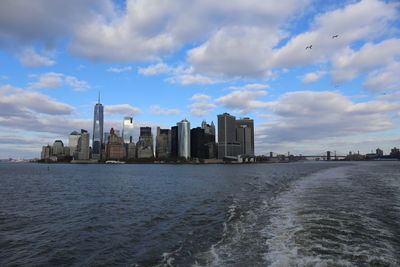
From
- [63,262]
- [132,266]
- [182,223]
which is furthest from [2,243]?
[182,223]

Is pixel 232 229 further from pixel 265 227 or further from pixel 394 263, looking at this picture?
pixel 394 263

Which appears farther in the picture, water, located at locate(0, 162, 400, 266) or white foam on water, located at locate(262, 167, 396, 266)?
water, located at locate(0, 162, 400, 266)

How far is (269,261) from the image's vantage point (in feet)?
36.0

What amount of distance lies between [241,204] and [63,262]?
17.6 m

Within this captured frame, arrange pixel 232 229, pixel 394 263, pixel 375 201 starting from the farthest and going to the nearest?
pixel 375 201 < pixel 232 229 < pixel 394 263

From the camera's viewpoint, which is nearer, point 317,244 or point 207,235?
point 317,244

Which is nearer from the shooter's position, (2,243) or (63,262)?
(63,262)

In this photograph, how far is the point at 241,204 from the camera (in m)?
26.0

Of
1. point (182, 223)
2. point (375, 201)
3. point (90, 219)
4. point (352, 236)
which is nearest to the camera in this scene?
point (352, 236)

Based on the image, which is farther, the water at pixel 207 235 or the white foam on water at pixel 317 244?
the water at pixel 207 235

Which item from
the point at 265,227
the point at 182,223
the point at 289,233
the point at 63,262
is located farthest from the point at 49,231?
the point at 289,233

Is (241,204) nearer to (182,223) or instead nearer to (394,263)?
(182,223)

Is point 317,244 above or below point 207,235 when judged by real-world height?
above

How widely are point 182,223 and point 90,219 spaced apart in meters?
7.65
